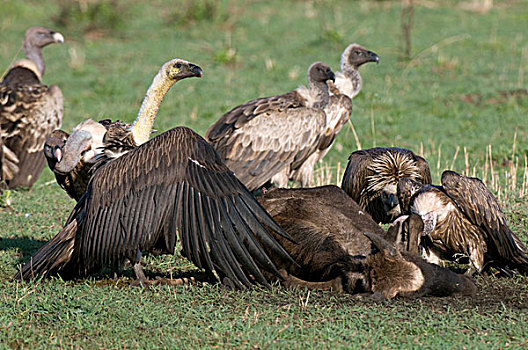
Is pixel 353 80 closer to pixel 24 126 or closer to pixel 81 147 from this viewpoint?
pixel 24 126

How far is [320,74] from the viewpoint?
829 centimetres

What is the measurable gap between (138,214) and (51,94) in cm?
568

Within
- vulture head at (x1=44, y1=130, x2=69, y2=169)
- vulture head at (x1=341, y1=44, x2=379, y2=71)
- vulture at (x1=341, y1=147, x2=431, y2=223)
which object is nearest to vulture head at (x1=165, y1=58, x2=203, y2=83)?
vulture head at (x1=44, y1=130, x2=69, y2=169)

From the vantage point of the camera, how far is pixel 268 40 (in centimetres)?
1584

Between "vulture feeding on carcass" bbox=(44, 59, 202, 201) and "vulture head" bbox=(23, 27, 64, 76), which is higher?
"vulture head" bbox=(23, 27, 64, 76)

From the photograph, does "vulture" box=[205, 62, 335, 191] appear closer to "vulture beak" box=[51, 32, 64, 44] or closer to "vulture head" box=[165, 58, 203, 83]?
"vulture head" box=[165, 58, 203, 83]

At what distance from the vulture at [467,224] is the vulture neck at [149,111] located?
7.09ft

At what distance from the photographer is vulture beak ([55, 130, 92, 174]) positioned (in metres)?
5.71

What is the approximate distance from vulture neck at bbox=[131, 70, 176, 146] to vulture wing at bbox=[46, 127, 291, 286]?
950 mm

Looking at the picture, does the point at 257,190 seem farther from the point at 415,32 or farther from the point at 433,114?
the point at 415,32

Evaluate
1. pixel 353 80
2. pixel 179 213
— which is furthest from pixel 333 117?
Result: pixel 179 213

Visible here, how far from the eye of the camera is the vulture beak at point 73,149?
571 centimetres

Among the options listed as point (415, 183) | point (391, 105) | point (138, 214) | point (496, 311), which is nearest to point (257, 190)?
point (415, 183)

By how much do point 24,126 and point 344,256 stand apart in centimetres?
619
